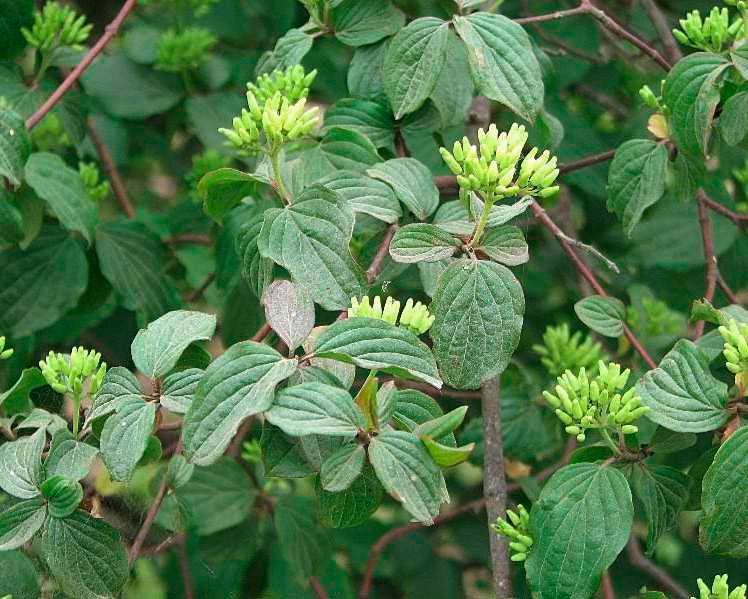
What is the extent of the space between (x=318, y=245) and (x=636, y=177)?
357 millimetres

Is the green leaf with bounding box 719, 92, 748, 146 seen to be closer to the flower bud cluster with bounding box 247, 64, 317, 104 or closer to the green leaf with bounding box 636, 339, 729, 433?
the green leaf with bounding box 636, 339, 729, 433

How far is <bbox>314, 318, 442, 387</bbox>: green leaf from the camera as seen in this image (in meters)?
0.69

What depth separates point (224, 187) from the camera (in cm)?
89

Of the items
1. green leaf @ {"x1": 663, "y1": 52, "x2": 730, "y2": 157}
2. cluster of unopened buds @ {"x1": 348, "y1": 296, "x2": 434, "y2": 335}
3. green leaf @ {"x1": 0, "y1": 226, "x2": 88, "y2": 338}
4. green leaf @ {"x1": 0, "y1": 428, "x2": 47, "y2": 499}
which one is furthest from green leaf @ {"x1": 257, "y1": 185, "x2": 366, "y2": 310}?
green leaf @ {"x1": 0, "y1": 226, "x2": 88, "y2": 338}

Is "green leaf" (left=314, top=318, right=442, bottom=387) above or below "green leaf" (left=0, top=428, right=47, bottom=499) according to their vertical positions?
above

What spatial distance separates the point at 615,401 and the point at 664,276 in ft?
2.68

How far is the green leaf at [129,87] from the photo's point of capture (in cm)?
141

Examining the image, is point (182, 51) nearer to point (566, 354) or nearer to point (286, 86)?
point (286, 86)

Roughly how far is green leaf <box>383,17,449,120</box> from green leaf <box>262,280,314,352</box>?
26 cm

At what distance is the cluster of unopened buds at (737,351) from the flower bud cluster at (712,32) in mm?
302

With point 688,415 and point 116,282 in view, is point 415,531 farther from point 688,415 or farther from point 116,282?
point 688,415

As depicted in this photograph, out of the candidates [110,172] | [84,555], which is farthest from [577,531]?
[110,172]

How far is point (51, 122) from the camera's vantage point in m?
1.30

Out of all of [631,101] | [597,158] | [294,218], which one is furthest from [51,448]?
[631,101]
